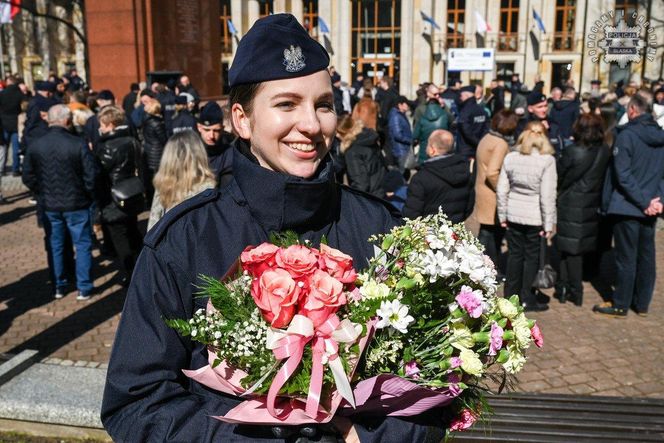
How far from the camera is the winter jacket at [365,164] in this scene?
27.2 ft

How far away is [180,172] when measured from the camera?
5828 millimetres

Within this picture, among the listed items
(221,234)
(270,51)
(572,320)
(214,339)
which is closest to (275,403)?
(214,339)

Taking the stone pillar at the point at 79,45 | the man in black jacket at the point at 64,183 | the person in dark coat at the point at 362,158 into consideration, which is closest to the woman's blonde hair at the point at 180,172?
the man in black jacket at the point at 64,183

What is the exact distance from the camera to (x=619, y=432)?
411cm

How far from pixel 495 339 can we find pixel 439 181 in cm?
512

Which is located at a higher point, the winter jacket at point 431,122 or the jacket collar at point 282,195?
the jacket collar at point 282,195

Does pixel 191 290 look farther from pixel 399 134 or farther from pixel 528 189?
pixel 399 134

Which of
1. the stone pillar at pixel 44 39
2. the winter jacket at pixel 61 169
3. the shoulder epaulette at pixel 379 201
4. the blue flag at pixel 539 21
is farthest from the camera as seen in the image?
the stone pillar at pixel 44 39

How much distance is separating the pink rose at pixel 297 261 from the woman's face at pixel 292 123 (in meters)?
0.38

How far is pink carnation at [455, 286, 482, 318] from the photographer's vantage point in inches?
68.6

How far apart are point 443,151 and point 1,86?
15925 mm

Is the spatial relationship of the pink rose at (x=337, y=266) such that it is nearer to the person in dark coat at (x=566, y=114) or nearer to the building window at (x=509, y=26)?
the person in dark coat at (x=566, y=114)

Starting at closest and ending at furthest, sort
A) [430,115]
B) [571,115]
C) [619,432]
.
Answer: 1. [619,432]
2. [430,115]
3. [571,115]

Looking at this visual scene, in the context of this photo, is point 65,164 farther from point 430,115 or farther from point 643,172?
point 430,115
